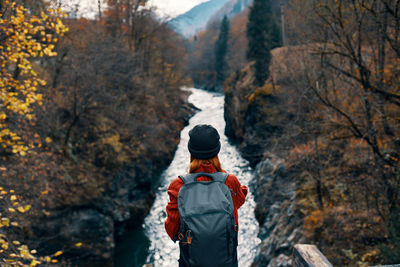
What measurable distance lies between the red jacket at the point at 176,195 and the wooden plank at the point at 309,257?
596 millimetres

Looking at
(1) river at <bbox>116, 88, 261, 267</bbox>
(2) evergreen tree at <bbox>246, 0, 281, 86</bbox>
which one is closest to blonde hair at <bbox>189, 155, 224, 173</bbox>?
(1) river at <bbox>116, 88, 261, 267</bbox>

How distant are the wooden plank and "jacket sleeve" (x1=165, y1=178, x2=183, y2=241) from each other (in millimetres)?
1112

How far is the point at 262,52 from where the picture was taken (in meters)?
22.2

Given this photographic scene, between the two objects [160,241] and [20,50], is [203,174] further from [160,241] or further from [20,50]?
[160,241]

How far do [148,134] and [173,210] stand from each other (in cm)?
1494

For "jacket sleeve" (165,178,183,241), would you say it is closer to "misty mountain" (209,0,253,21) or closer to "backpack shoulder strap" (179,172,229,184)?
"backpack shoulder strap" (179,172,229,184)

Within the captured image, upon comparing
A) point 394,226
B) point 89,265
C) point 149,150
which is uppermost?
point 394,226

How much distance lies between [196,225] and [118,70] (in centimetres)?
1603

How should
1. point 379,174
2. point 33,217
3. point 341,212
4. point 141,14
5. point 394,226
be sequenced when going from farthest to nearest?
point 141,14, point 33,217, point 341,212, point 379,174, point 394,226

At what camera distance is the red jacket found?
244 cm

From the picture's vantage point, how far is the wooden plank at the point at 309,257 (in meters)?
2.04

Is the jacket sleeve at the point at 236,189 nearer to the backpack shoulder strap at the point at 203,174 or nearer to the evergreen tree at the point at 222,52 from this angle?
the backpack shoulder strap at the point at 203,174

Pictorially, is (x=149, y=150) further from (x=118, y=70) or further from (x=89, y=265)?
(x=89, y=265)

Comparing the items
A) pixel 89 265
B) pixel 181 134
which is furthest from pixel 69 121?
pixel 181 134
